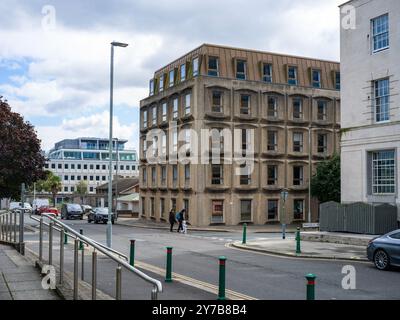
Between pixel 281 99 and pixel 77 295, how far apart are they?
4011 centimetres

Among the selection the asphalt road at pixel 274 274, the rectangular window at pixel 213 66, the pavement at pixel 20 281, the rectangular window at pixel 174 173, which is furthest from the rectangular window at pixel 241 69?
the pavement at pixel 20 281

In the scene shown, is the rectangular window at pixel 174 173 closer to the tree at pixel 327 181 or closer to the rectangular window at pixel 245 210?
the rectangular window at pixel 245 210

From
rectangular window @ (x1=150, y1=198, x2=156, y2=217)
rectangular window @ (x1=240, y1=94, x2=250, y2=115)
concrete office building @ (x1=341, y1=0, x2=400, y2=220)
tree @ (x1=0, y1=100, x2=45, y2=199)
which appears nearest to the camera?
concrete office building @ (x1=341, y1=0, x2=400, y2=220)

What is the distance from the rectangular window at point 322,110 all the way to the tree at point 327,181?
544cm

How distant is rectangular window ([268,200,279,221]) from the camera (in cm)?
4681

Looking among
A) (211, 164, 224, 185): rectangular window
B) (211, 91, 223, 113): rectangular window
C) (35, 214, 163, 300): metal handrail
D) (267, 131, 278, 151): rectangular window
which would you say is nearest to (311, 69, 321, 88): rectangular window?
(267, 131, 278, 151): rectangular window

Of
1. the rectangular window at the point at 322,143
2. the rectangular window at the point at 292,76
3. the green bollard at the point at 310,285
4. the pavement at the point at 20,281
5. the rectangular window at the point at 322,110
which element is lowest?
the pavement at the point at 20,281

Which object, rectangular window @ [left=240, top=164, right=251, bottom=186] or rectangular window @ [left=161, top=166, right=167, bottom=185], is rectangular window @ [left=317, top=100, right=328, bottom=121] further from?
rectangular window @ [left=161, top=166, right=167, bottom=185]

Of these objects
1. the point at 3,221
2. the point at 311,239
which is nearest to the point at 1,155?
the point at 3,221

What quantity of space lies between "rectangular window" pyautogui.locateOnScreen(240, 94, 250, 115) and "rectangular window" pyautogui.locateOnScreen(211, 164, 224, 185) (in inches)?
209

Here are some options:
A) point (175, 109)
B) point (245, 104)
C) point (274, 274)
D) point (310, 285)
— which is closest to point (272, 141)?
Answer: point (245, 104)

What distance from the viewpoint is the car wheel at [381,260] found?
15.9 metres

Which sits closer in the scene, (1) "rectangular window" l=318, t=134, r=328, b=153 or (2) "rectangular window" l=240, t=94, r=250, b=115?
(2) "rectangular window" l=240, t=94, r=250, b=115

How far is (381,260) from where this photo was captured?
53.0 feet
